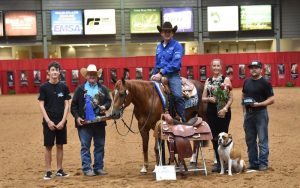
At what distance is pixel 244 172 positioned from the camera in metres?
8.17

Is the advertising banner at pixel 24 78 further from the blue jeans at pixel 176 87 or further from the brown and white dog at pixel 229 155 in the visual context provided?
the brown and white dog at pixel 229 155

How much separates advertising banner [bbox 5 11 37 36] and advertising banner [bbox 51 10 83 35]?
1.68 meters

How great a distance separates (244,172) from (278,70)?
28.3m

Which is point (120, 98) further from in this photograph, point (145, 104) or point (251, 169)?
point (251, 169)

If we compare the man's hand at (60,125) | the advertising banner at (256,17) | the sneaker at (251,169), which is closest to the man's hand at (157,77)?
the man's hand at (60,125)

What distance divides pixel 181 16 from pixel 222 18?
11.1 feet

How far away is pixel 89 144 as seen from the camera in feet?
27.9

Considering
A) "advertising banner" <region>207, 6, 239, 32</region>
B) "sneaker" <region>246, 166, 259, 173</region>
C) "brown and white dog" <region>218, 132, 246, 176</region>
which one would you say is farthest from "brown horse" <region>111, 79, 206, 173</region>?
"advertising banner" <region>207, 6, 239, 32</region>

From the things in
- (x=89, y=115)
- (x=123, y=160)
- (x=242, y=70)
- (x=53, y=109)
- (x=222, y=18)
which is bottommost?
(x=123, y=160)

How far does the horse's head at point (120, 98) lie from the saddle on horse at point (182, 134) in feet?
2.45

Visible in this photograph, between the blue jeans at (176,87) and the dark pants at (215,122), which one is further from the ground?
the blue jeans at (176,87)

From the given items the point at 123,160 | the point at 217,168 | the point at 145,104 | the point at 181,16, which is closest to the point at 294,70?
the point at 181,16

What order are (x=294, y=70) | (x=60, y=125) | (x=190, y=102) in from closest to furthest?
1. (x=60, y=125)
2. (x=190, y=102)
3. (x=294, y=70)

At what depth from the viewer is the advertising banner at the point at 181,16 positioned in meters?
40.2
